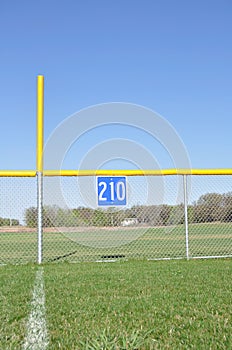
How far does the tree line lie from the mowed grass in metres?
2.08

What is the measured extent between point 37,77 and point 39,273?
3446 mm

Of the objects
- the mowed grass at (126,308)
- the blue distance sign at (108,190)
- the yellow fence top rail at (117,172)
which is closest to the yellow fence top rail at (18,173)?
the yellow fence top rail at (117,172)

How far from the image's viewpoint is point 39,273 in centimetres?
541

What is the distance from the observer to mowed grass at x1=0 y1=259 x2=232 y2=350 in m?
2.23

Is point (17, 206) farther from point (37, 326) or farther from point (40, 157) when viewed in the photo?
point (37, 326)

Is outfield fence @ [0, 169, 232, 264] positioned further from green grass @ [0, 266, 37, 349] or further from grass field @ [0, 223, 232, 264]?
green grass @ [0, 266, 37, 349]

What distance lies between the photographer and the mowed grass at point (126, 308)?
223cm

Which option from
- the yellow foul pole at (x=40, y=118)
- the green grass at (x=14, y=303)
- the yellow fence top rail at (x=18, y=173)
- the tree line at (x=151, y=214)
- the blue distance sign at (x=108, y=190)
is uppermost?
the yellow foul pole at (x=40, y=118)

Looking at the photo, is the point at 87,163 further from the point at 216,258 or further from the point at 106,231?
the point at 216,258

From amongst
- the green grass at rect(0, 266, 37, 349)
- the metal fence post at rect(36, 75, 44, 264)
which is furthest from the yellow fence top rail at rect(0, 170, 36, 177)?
the green grass at rect(0, 266, 37, 349)

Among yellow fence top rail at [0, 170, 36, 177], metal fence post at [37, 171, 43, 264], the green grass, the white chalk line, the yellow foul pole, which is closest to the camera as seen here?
the white chalk line

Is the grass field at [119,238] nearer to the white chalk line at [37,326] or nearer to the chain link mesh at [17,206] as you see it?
the chain link mesh at [17,206]

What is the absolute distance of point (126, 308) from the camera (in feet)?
10.1

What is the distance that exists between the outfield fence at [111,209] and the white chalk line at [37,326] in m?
3.01
